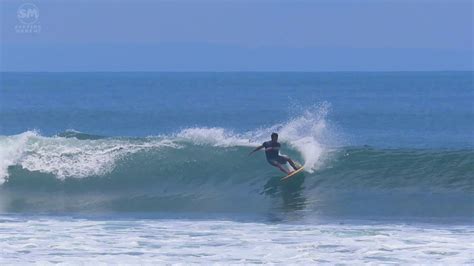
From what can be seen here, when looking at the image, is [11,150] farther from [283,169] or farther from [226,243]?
[226,243]

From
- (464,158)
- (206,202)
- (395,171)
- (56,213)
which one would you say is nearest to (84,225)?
(56,213)

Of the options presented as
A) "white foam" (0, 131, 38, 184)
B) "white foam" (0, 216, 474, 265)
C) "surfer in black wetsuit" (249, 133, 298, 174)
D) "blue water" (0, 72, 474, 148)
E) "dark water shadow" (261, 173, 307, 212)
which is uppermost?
"blue water" (0, 72, 474, 148)

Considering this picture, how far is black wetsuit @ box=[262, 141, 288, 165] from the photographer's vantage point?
22.5m

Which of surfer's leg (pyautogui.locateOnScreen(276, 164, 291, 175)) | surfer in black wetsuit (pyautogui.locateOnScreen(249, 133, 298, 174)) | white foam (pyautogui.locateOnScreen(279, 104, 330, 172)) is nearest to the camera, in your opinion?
surfer in black wetsuit (pyautogui.locateOnScreen(249, 133, 298, 174))

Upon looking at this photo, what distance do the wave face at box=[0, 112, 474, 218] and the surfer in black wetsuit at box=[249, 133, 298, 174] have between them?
496mm

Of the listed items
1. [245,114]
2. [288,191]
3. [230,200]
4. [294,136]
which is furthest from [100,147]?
[245,114]

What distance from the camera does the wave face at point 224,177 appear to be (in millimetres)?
21125

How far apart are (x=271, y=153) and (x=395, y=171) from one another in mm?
3623

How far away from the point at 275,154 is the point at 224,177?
199 centimetres

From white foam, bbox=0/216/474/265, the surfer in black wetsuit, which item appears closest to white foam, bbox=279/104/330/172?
the surfer in black wetsuit

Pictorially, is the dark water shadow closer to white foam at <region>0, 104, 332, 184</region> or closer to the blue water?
white foam at <region>0, 104, 332, 184</region>

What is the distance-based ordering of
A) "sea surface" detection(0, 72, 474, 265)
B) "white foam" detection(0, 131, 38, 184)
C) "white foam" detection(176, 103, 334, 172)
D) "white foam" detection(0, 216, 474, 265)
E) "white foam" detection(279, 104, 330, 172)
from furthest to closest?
"white foam" detection(176, 103, 334, 172) < "white foam" detection(0, 131, 38, 184) < "white foam" detection(279, 104, 330, 172) < "sea surface" detection(0, 72, 474, 265) < "white foam" detection(0, 216, 474, 265)

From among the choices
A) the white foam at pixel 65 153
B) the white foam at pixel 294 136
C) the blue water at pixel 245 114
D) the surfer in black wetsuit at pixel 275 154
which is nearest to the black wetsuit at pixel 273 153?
the surfer in black wetsuit at pixel 275 154

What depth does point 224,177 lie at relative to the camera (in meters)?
24.0
